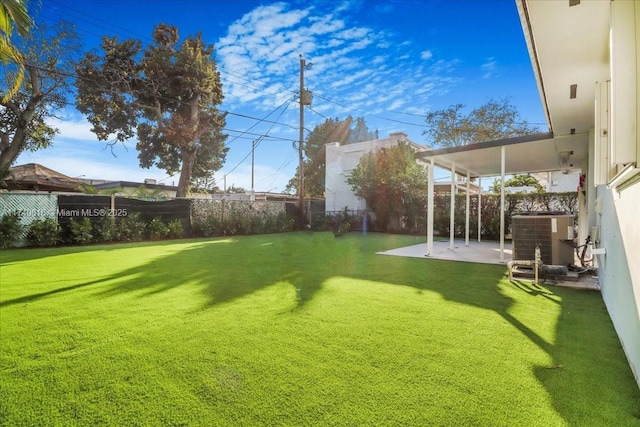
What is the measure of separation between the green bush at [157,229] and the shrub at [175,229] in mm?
178

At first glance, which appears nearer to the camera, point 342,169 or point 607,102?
point 607,102

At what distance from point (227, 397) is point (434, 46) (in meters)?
13.0

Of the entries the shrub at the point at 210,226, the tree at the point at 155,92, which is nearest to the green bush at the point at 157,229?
the shrub at the point at 210,226

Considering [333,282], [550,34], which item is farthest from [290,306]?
[550,34]

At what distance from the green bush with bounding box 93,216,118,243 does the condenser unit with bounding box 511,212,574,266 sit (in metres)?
11.5

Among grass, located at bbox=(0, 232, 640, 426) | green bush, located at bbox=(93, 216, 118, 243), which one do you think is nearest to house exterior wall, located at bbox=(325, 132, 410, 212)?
green bush, located at bbox=(93, 216, 118, 243)

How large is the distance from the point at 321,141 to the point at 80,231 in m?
24.5

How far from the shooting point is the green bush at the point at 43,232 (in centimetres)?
877

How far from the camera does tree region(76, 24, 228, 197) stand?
16438 millimetres

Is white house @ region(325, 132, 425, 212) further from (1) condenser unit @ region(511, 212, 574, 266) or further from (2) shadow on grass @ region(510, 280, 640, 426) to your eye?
(2) shadow on grass @ region(510, 280, 640, 426)

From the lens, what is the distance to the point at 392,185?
14273 mm

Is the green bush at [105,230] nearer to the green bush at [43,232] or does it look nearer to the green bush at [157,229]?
the green bush at [43,232]

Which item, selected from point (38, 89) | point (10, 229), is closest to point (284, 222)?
point (10, 229)

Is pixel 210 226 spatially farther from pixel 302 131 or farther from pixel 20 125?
pixel 20 125
